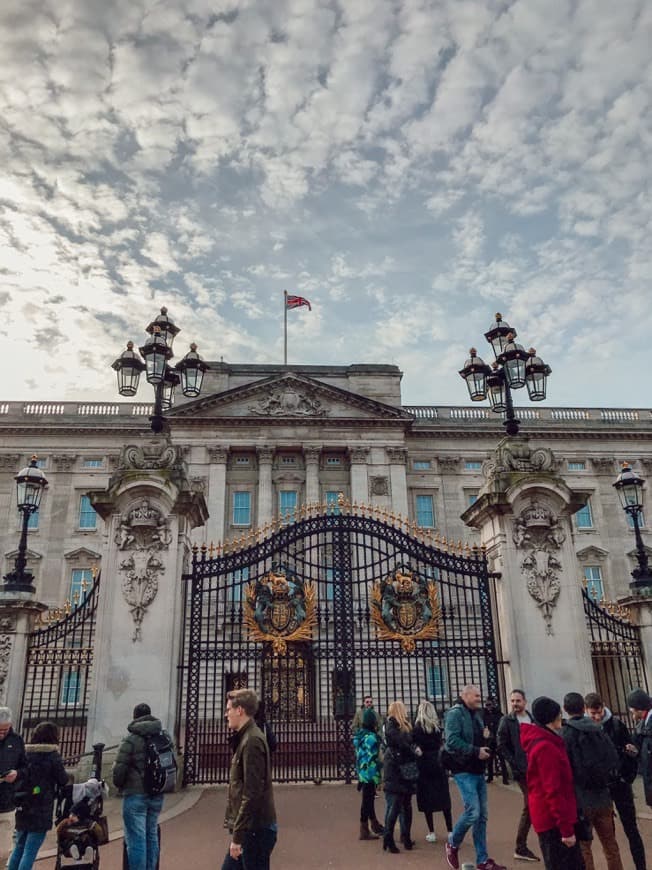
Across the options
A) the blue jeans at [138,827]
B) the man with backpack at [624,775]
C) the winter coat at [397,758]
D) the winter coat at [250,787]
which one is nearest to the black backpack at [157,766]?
the blue jeans at [138,827]

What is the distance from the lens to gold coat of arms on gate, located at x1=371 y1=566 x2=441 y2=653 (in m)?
11.9

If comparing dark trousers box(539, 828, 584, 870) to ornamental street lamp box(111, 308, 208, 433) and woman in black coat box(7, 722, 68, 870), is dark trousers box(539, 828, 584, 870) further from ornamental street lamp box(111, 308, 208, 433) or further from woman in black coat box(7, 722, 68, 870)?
ornamental street lamp box(111, 308, 208, 433)

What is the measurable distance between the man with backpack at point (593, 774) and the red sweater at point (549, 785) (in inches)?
32.8

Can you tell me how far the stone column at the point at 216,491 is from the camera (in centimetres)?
3600

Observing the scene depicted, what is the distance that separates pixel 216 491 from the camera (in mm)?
37719

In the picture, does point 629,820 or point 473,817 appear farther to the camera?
point 473,817

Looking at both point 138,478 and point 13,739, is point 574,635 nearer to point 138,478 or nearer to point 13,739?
point 138,478

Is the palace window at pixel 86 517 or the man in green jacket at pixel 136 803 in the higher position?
the palace window at pixel 86 517

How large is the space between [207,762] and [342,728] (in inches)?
104

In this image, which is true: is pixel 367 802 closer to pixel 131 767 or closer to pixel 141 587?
pixel 131 767

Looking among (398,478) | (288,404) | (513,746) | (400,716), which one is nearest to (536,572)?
(400,716)

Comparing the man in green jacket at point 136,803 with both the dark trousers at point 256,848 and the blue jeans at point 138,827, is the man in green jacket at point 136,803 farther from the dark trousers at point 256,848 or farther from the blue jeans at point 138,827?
the dark trousers at point 256,848

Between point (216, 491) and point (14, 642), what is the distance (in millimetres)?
26284

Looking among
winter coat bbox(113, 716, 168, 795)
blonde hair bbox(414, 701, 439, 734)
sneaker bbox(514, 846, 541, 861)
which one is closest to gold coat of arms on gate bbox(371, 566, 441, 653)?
blonde hair bbox(414, 701, 439, 734)
